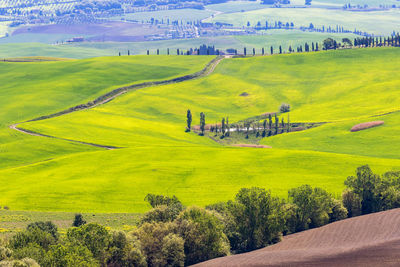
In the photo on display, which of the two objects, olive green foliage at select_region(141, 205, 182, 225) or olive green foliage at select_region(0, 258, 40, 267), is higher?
olive green foliage at select_region(0, 258, 40, 267)

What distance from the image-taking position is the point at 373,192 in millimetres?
103062

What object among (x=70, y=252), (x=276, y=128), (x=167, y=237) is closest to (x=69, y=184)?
(x=167, y=237)

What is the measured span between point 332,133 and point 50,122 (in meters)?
84.4

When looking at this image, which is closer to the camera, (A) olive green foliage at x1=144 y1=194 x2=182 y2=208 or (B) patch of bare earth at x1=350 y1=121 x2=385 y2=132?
(A) olive green foliage at x1=144 y1=194 x2=182 y2=208

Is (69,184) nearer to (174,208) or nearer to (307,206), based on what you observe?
(174,208)

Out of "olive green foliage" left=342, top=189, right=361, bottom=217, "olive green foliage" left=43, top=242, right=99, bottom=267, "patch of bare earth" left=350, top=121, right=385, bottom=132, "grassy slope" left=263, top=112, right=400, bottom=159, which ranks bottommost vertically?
"grassy slope" left=263, top=112, right=400, bottom=159

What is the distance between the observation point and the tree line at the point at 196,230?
74.7 m

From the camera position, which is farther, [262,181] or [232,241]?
[262,181]

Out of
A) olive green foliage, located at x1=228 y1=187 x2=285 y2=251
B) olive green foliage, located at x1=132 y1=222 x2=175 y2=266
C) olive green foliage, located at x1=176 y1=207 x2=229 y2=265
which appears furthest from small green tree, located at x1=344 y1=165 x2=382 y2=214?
olive green foliage, located at x1=132 y1=222 x2=175 y2=266

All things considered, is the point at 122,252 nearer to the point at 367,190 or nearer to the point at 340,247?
the point at 340,247

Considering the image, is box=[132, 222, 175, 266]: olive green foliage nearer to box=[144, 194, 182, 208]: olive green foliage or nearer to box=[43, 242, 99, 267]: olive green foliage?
box=[144, 194, 182, 208]: olive green foliage

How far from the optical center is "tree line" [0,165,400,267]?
74688 mm

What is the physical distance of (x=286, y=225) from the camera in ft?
315

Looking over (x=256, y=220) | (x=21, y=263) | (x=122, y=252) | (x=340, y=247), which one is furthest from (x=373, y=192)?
(x=21, y=263)
